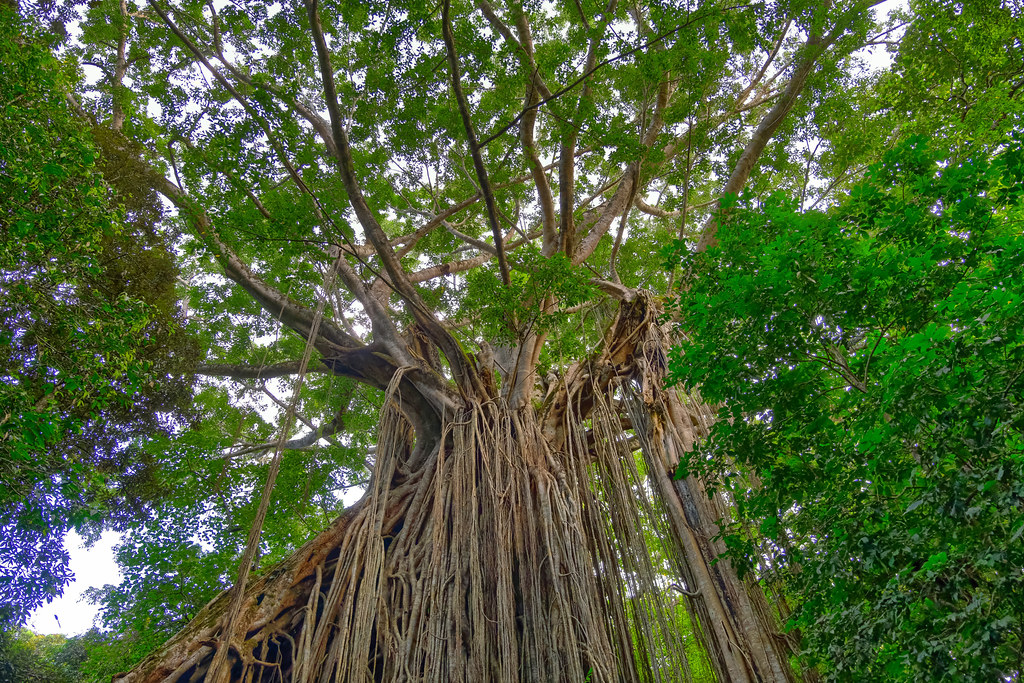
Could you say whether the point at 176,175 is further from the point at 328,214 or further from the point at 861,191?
the point at 861,191

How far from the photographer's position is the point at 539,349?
516 centimetres

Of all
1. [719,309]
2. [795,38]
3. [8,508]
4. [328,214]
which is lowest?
[719,309]

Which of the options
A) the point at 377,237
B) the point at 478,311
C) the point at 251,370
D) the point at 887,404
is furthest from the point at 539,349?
the point at 887,404

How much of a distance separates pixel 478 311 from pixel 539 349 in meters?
1.16

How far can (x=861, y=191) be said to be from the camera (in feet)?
7.81

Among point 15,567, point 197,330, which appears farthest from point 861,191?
point 197,330

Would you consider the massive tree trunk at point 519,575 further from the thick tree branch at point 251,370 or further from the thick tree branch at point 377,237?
the thick tree branch at point 251,370

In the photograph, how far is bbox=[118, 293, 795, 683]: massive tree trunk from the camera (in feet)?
9.82

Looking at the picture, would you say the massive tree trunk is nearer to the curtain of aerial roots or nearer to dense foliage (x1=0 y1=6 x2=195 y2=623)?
the curtain of aerial roots

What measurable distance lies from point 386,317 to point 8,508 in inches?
115

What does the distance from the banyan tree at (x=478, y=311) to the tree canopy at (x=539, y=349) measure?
0.03 metres

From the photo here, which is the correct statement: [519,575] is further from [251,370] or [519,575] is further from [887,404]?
[251,370]

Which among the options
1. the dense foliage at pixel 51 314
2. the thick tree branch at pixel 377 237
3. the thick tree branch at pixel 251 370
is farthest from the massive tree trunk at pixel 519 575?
the thick tree branch at pixel 251 370

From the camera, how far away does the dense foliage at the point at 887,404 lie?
59.0 inches
